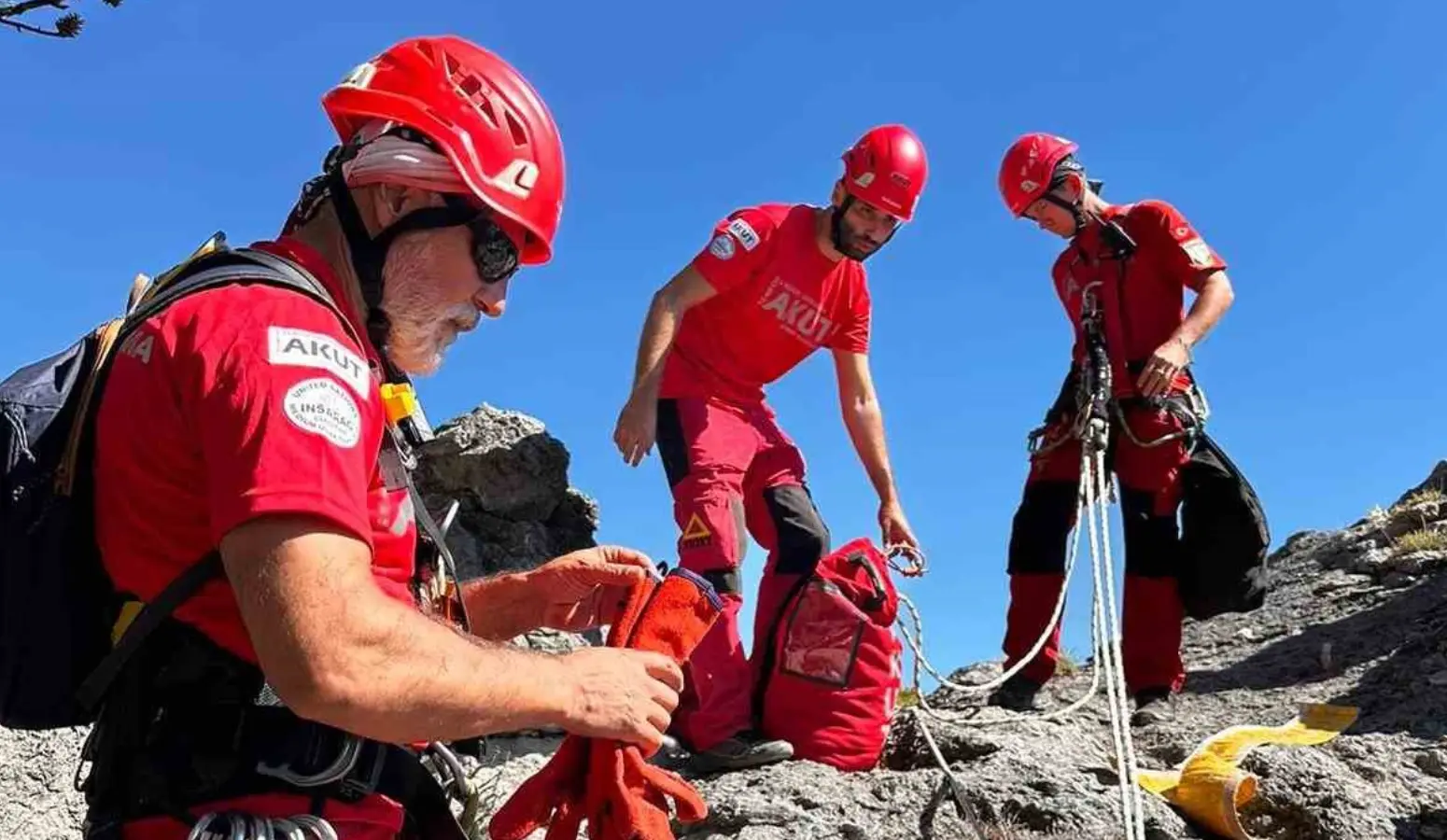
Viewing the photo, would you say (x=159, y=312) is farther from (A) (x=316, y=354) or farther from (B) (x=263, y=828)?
(B) (x=263, y=828)

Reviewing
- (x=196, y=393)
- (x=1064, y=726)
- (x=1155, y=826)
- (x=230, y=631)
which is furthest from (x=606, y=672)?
(x=1064, y=726)

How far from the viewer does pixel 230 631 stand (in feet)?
7.03

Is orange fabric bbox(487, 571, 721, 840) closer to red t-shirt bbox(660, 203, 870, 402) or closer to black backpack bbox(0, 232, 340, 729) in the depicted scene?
black backpack bbox(0, 232, 340, 729)

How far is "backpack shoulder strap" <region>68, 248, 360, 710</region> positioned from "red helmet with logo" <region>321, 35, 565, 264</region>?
0.47 meters

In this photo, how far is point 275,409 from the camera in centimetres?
192

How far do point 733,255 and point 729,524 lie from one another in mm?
1425

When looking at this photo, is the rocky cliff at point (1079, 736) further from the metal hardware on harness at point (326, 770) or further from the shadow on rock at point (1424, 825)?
the metal hardware on harness at point (326, 770)

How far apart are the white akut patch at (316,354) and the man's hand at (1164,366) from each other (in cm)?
578

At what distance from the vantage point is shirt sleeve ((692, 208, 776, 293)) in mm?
6734

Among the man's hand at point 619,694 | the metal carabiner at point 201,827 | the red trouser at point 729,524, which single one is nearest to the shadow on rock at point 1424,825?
the red trouser at point 729,524

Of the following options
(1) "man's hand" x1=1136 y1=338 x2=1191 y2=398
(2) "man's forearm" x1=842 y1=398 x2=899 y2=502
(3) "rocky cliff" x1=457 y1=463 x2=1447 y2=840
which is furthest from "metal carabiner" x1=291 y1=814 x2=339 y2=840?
(1) "man's hand" x1=1136 y1=338 x2=1191 y2=398

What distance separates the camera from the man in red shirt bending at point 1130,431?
743 centimetres

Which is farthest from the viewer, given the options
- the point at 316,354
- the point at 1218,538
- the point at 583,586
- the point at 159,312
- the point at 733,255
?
the point at 1218,538

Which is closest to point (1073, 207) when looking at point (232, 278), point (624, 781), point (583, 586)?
point (583, 586)
